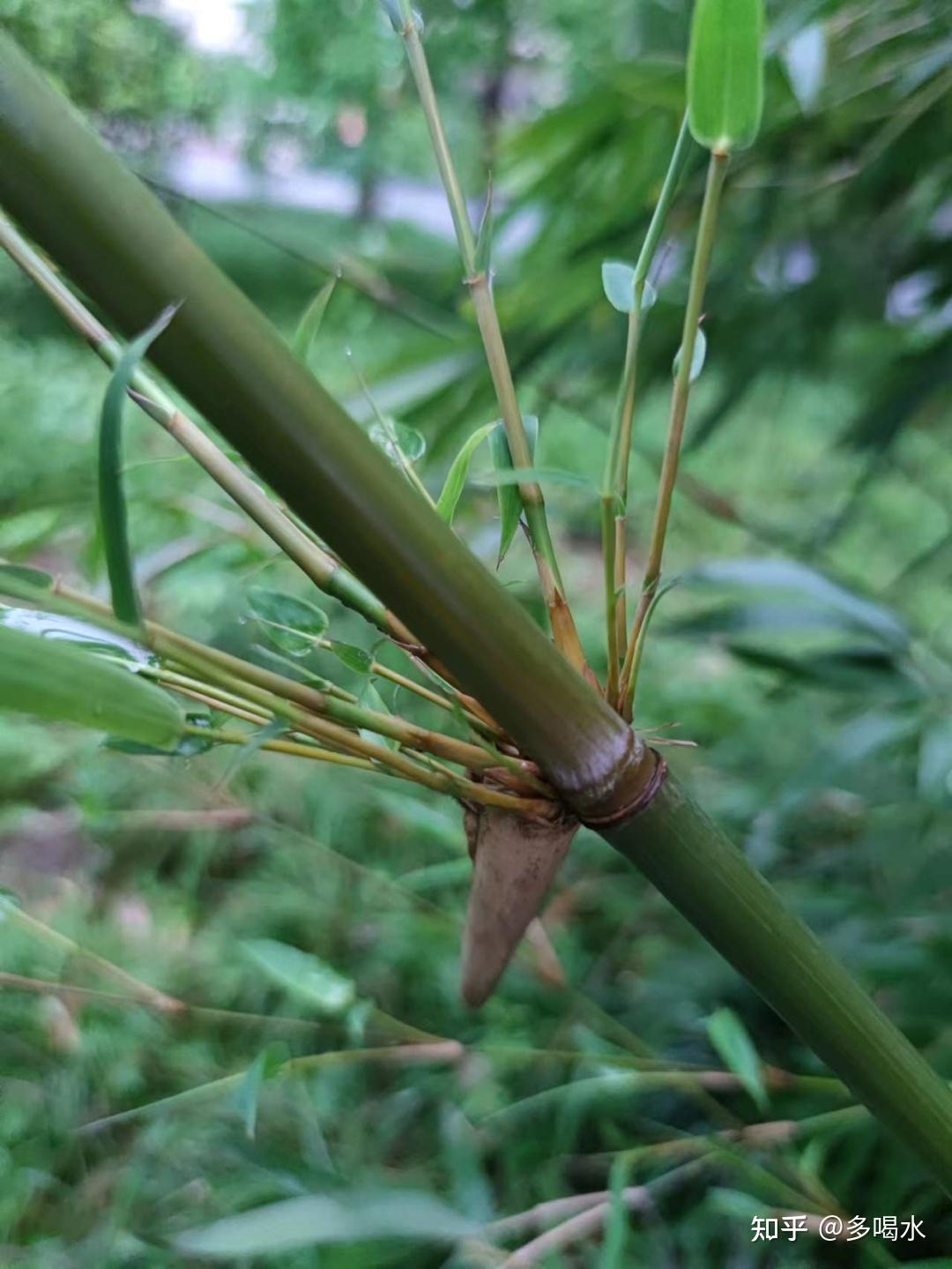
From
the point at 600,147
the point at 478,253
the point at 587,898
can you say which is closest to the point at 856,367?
the point at 600,147

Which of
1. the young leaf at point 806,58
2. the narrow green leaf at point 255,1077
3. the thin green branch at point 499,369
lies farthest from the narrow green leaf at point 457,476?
the young leaf at point 806,58

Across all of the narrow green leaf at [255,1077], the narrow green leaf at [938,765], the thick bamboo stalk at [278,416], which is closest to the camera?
the thick bamboo stalk at [278,416]

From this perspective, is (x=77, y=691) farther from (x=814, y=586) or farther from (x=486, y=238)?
(x=814, y=586)

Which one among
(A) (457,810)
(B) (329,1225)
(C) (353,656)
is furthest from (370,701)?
(A) (457,810)

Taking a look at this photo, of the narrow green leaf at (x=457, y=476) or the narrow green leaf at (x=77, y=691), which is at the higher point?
the narrow green leaf at (x=457, y=476)

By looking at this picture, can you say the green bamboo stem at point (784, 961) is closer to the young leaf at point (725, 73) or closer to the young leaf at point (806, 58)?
the young leaf at point (725, 73)

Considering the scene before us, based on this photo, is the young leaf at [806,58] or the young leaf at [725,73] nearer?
the young leaf at [725,73]
